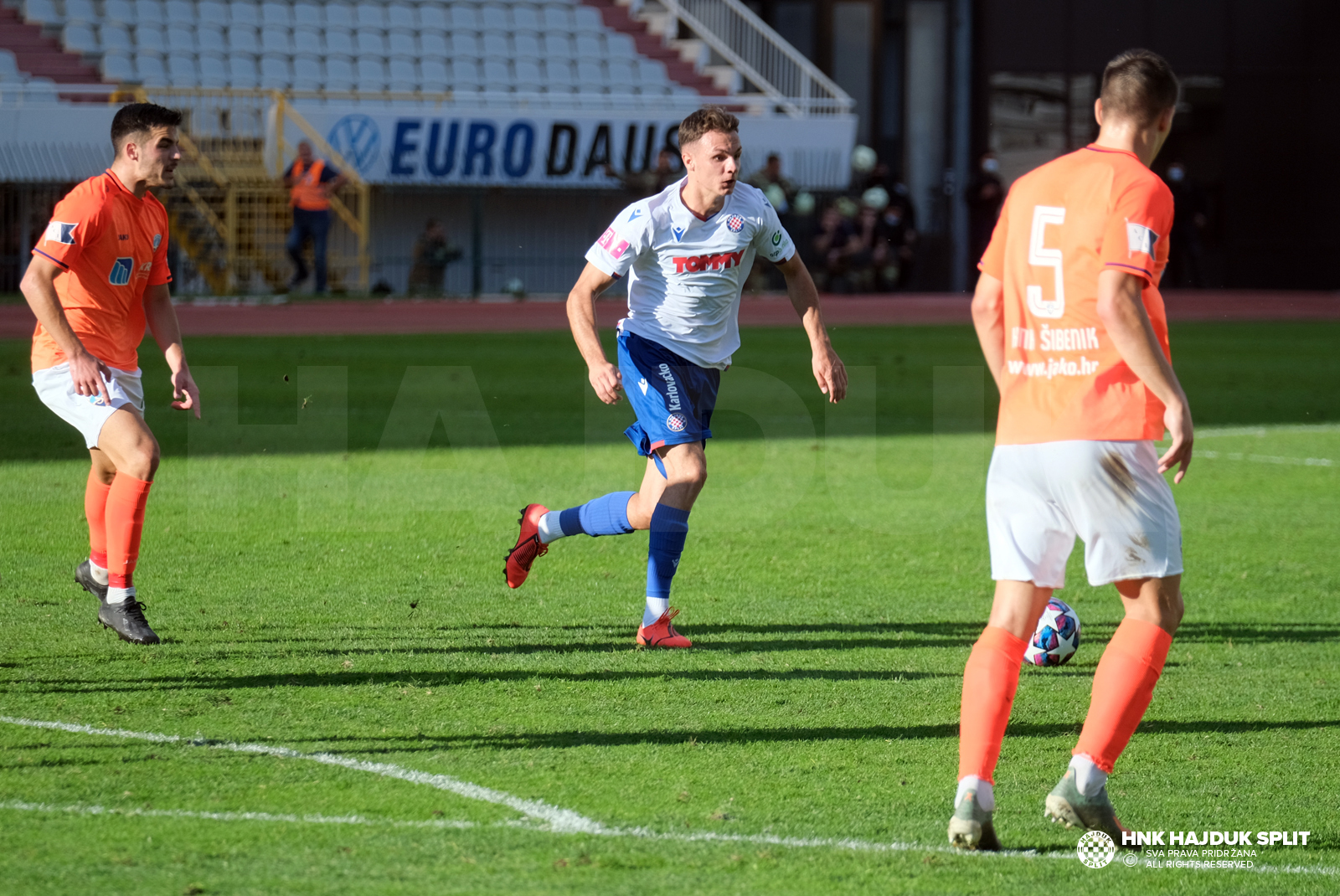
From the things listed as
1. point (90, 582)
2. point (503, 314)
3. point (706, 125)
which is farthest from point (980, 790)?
point (503, 314)

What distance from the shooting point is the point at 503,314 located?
24.5 meters

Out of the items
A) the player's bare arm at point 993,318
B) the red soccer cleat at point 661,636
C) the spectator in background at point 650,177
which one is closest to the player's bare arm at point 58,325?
the red soccer cleat at point 661,636

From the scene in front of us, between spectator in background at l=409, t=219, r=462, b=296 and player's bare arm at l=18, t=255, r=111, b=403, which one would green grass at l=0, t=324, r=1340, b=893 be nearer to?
player's bare arm at l=18, t=255, r=111, b=403

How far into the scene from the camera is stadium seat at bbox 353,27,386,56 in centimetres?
3006

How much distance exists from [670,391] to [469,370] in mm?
10611

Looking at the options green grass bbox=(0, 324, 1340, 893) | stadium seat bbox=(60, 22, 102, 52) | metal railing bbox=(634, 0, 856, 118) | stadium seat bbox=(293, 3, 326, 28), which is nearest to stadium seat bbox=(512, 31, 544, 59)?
metal railing bbox=(634, 0, 856, 118)

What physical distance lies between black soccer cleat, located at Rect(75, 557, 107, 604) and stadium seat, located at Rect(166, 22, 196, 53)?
24.3 m

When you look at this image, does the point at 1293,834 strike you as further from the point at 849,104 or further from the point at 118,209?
the point at 849,104

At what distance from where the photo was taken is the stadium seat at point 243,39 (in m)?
29.3

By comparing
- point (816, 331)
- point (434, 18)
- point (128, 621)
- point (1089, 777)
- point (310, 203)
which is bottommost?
point (128, 621)

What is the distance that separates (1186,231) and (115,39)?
20807mm

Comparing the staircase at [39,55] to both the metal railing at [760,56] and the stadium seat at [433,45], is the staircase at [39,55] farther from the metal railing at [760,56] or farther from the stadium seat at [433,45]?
the metal railing at [760,56]

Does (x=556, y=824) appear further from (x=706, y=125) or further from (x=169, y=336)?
(x=169, y=336)

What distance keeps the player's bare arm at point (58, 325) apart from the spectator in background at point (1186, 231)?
27370 millimetres
